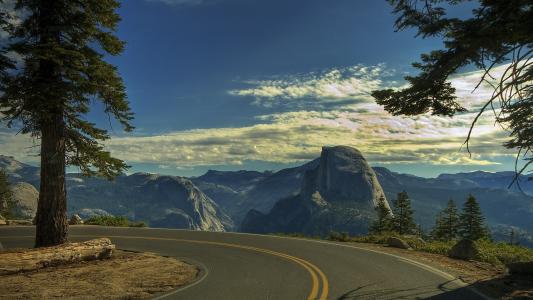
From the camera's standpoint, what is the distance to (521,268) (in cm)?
1316

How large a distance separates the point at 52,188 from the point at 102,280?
5482 millimetres

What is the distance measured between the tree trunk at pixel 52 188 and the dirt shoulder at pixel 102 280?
206 cm

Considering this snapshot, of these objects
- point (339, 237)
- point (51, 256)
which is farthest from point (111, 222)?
point (51, 256)

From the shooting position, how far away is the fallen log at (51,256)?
12188 millimetres

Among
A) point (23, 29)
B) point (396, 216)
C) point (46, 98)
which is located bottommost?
point (396, 216)

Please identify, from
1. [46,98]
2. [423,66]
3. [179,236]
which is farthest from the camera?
[179,236]

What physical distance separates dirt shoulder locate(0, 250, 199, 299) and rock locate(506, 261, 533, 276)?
10155 mm

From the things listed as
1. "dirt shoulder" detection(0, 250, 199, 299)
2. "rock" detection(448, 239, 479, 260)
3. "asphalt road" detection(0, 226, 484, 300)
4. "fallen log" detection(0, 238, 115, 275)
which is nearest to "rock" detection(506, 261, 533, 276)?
"asphalt road" detection(0, 226, 484, 300)

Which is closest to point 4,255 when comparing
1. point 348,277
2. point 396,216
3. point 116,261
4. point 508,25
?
point 116,261

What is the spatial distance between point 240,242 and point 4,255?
39.6ft

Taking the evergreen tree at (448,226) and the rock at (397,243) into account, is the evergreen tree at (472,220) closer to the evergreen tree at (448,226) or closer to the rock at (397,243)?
the evergreen tree at (448,226)

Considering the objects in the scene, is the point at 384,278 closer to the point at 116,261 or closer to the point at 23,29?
the point at 116,261

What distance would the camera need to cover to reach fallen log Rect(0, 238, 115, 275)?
12.2 meters

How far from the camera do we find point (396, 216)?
236 feet
